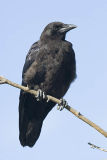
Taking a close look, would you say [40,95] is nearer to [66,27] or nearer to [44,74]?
[44,74]

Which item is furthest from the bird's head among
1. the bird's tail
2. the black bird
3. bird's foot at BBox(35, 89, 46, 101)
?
the bird's tail

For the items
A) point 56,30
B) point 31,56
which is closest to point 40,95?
point 31,56

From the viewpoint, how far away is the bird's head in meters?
7.06

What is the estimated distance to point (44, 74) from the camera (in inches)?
246

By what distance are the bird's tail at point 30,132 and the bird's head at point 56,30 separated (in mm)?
1525

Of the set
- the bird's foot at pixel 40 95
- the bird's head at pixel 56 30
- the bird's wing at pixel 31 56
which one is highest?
the bird's head at pixel 56 30

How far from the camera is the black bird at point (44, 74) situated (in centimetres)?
628

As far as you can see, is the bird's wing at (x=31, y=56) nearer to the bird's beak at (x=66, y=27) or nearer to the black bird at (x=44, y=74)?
the black bird at (x=44, y=74)

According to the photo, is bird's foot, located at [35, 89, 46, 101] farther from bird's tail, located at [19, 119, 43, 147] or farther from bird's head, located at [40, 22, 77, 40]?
bird's head, located at [40, 22, 77, 40]

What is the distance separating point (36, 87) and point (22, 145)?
1104 mm

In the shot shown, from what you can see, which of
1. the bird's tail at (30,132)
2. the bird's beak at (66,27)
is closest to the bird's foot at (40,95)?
the bird's tail at (30,132)

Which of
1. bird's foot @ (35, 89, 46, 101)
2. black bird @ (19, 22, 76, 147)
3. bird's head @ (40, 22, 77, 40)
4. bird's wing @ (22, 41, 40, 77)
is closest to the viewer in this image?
bird's foot @ (35, 89, 46, 101)

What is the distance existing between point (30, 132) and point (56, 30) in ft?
6.28

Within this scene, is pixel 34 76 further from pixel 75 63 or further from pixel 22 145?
pixel 22 145
